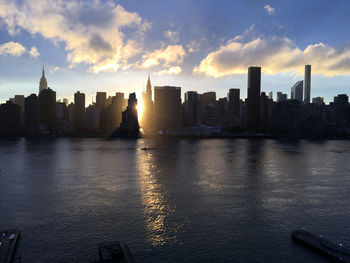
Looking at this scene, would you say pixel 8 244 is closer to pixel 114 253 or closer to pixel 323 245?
pixel 114 253

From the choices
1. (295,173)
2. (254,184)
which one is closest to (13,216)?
(254,184)

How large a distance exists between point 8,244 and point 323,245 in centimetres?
4696

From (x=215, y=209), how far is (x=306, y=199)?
25822 mm

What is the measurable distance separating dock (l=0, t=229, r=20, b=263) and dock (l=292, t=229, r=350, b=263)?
42.7m

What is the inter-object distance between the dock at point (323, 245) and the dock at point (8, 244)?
1682 inches

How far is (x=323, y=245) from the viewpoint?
39219 mm

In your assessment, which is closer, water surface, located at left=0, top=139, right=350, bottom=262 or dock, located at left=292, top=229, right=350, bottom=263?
dock, located at left=292, top=229, right=350, bottom=263

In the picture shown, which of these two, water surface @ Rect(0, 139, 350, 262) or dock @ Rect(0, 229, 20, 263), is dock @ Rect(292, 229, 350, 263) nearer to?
water surface @ Rect(0, 139, 350, 262)

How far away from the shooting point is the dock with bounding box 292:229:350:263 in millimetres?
36875

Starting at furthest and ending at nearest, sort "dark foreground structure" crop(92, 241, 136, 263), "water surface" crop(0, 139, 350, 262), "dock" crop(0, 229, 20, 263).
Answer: "water surface" crop(0, 139, 350, 262), "dark foreground structure" crop(92, 241, 136, 263), "dock" crop(0, 229, 20, 263)

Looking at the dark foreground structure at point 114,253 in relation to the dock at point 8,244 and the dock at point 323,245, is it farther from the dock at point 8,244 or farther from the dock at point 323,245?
the dock at point 323,245

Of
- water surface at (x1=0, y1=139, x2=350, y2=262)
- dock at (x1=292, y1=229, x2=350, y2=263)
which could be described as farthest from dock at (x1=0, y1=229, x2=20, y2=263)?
dock at (x1=292, y1=229, x2=350, y2=263)

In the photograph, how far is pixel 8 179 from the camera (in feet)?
293

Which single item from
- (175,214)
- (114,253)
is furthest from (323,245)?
(114,253)
